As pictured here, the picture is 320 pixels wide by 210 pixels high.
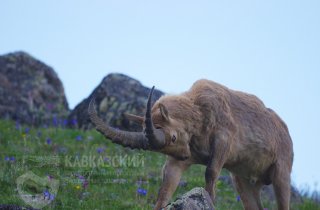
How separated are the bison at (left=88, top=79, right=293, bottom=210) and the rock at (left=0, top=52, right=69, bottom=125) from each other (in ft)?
30.9

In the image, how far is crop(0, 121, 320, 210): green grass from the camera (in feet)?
35.8

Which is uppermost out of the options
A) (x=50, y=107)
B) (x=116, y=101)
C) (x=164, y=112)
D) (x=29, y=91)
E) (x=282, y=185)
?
(x=164, y=112)

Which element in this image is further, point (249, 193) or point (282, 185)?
point (249, 193)

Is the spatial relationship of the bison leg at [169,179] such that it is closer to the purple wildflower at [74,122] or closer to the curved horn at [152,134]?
the curved horn at [152,134]

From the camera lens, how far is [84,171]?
508 inches

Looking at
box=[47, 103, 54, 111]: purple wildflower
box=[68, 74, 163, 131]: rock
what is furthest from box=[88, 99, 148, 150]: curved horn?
box=[47, 103, 54, 111]: purple wildflower

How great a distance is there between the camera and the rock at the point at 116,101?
18.1 meters

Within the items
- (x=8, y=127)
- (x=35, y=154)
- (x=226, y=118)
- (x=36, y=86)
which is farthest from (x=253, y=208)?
(x=36, y=86)

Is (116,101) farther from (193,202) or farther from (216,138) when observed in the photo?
(193,202)

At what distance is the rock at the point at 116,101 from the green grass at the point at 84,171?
4.25 feet

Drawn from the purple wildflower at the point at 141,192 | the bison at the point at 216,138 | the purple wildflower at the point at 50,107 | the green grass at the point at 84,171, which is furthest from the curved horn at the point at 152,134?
the purple wildflower at the point at 50,107

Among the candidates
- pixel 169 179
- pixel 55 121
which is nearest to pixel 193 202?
pixel 169 179

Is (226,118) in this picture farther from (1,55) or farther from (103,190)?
(1,55)

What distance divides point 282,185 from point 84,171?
12.8 ft
